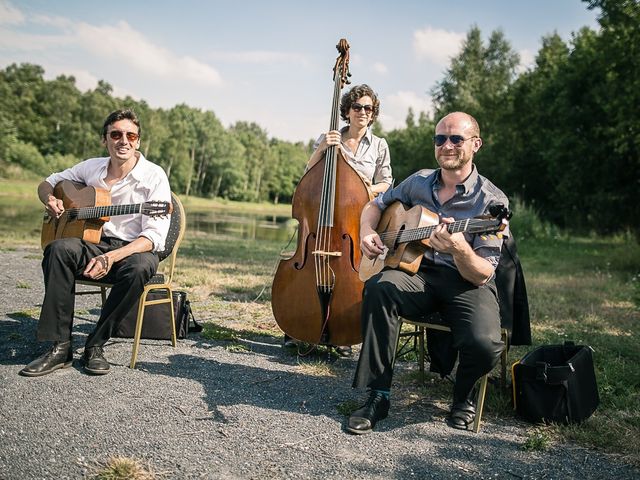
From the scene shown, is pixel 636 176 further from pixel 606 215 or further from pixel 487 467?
pixel 487 467

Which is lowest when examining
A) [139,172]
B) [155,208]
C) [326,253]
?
[326,253]

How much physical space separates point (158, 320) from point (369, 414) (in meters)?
2.22

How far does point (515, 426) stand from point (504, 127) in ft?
108

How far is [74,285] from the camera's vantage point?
13.4 ft

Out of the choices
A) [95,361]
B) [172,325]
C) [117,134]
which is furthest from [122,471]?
[117,134]

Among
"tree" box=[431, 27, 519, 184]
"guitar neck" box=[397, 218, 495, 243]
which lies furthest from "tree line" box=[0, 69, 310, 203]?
"guitar neck" box=[397, 218, 495, 243]

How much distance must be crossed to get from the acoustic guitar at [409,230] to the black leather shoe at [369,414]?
2.76 feet

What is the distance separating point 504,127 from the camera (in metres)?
33.7

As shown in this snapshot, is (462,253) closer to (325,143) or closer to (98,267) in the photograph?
(325,143)

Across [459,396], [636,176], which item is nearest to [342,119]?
[459,396]

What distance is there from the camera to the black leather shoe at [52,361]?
3777 millimetres

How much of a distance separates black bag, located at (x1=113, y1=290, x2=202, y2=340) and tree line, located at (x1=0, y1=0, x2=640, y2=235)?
550 inches

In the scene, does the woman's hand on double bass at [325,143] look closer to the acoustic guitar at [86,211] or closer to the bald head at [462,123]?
the bald head at [462,123]

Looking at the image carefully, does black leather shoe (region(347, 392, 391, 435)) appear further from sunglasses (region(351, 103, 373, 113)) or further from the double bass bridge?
sunglasses (region(351, 103, 373, 113))
